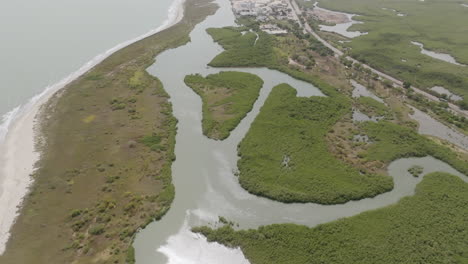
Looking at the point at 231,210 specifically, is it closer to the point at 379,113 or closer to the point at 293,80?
the point at 379,113

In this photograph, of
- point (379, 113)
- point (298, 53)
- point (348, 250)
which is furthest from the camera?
point (298, 53)

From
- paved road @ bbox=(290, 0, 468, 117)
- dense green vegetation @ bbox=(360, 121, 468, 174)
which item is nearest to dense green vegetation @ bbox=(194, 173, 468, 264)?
dense green vegetation @ bbox=(360, 121, 468, 174)

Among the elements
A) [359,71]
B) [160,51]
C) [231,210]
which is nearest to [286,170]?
[231,210]

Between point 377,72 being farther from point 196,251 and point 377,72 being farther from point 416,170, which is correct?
point 196,251

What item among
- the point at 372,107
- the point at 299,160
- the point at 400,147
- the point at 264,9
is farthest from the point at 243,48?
the point at 400,147

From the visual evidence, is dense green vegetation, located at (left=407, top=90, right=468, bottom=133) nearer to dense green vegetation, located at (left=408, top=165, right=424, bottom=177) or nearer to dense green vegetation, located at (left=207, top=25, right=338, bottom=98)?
dense green vegetation, located at (left=207, top=25, right=338, bottom=98)

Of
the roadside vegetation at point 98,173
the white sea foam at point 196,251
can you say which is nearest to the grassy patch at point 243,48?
the roadside vegetation at point 98,173
